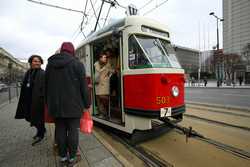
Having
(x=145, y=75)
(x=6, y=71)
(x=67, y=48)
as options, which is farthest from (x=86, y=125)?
(x=6, y=71)

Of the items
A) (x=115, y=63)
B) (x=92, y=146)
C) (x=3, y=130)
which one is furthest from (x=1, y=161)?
(x=115, y=63)

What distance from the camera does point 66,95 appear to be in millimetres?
2789

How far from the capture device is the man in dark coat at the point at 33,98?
13.4 feet

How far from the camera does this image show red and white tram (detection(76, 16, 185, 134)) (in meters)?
3.89

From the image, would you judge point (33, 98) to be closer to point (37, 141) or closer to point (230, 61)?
point (37, 141)

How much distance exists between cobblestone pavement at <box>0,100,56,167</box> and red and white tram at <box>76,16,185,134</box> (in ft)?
5.68

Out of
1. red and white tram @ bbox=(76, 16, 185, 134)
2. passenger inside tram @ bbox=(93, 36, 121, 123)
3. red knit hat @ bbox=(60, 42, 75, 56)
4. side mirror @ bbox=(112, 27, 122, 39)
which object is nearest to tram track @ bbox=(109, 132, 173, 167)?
red and white tram @ bbox=(76, 16, 185, 134)

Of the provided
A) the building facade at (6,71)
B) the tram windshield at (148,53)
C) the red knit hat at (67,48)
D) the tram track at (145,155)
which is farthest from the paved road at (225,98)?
the building facade at (6,71)

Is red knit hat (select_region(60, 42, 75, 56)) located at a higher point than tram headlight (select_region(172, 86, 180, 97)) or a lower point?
higher

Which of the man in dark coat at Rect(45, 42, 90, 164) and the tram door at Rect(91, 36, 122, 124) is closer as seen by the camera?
the man in dark coat at Rect(45, 42, 90, 164)

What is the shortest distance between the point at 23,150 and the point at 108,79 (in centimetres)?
265

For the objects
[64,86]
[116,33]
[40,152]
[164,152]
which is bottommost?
[164,152]

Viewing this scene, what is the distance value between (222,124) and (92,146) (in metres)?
4.12

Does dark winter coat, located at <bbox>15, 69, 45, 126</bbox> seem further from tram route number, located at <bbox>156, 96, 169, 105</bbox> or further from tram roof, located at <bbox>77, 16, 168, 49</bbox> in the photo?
tram route number, located at <bbox>156, 96, 169, 105</bbox>
